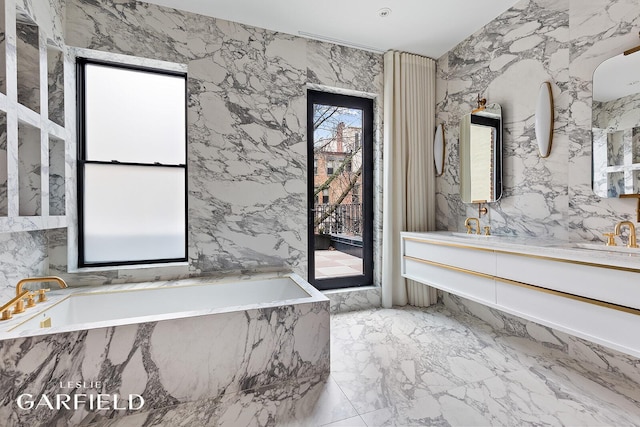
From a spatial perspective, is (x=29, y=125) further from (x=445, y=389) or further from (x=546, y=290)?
(x=546, y=290)

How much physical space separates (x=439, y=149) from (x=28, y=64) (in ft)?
10.6

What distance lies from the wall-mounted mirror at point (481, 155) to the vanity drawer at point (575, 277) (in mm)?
846

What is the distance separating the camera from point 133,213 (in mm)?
2383

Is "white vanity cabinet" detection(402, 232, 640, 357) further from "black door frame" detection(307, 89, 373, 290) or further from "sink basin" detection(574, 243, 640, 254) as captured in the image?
"black door frame" detection(307, 89, 373, 290)

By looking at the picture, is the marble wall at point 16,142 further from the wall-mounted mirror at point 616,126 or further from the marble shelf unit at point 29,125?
the wall-mounted mirror at point 616,126

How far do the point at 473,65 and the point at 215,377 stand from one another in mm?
3218

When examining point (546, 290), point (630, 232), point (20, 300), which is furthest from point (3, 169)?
point (630, 232)

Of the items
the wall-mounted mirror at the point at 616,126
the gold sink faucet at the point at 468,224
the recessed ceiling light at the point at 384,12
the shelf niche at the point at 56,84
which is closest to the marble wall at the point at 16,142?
the shelf niche at the point at 56,84

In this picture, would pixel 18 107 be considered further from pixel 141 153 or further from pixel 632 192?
pixel 632 192

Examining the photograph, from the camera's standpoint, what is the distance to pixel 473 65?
261 cm

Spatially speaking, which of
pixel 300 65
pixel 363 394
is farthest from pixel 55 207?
pixel 363 394

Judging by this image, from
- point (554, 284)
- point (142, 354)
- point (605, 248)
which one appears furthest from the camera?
point (605, 248)

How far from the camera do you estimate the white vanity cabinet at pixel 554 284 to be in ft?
4.20

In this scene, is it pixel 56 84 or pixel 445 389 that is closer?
pixel 445 389
